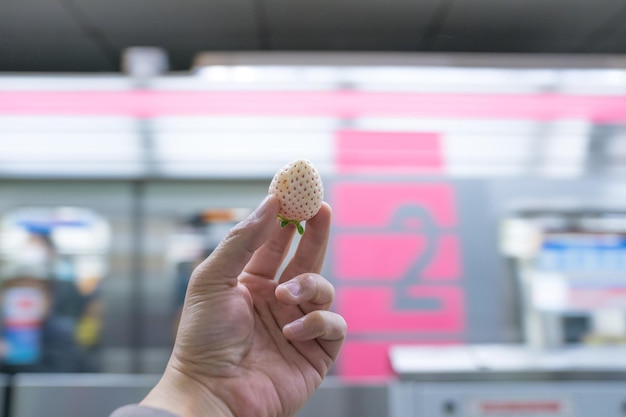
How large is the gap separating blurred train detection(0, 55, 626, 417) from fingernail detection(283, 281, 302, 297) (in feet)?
4.48

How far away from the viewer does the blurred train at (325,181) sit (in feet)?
8.07

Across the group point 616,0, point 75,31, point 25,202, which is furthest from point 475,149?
point 75,31

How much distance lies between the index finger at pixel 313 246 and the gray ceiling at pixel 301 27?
9.78ft

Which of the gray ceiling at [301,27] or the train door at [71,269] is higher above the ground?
the gray ceiling at [301,27]

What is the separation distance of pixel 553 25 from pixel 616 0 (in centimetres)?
46

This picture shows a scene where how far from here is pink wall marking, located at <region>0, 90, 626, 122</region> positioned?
2545 millimetres

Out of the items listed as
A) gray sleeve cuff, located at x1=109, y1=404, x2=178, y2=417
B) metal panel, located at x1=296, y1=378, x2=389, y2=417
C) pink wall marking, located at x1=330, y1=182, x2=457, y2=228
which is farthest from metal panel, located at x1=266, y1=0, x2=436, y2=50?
gray sleeve cuff, located at x1=109, y1=404, x2=178, y2=417

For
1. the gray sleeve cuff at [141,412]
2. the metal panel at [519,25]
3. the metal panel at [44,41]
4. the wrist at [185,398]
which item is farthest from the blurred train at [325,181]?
the metal panel at [44,41]

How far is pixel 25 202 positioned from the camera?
8.45 feet

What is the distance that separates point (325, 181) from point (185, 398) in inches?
60.7

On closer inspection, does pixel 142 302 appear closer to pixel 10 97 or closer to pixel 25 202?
pixel 25 202

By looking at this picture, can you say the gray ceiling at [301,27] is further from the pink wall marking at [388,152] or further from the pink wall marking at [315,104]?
the pink wall marking at [388,152]

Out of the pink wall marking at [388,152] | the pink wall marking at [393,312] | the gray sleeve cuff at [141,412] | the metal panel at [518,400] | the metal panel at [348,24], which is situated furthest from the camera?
the metal panel at [348,24]

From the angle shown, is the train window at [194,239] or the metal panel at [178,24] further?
the metal panel at [178,24]
